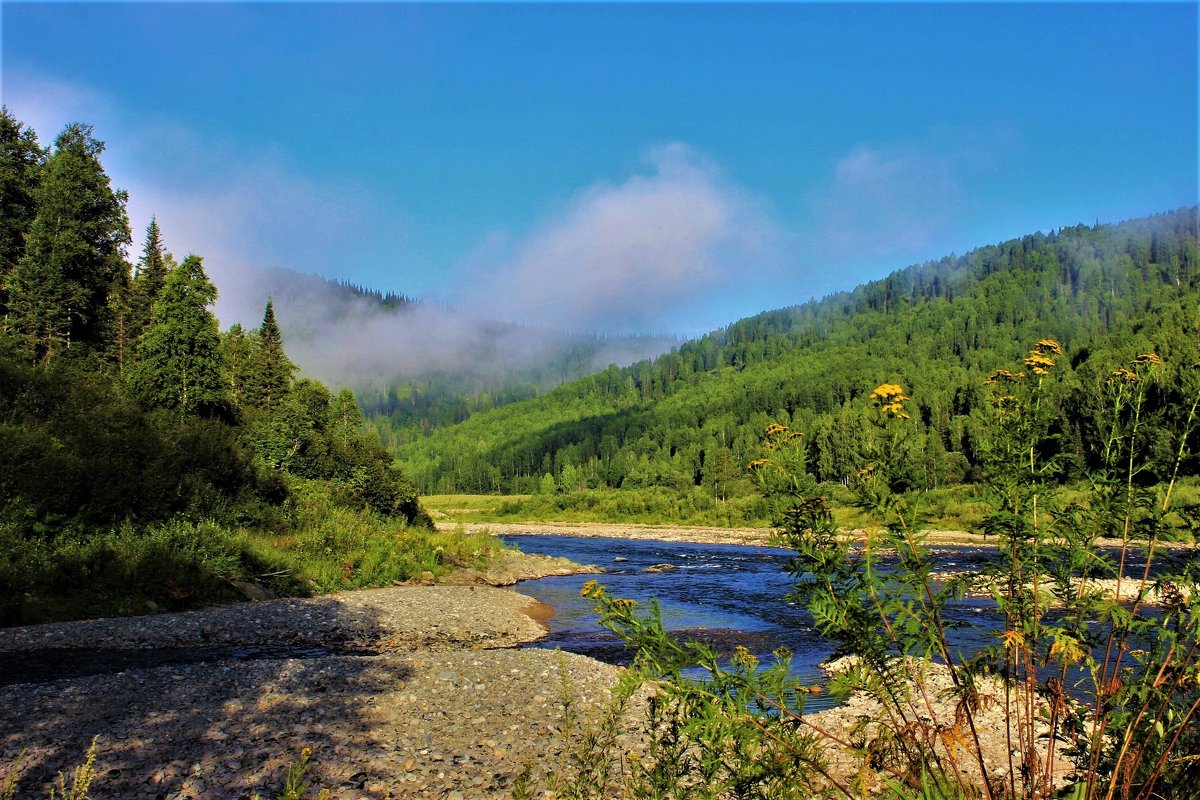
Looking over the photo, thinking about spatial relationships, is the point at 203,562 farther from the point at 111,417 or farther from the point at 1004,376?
the point at 1004,376

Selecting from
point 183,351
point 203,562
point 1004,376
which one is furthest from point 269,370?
point 1004,376

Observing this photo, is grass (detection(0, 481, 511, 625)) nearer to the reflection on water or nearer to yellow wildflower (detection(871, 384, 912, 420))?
the reflection on water

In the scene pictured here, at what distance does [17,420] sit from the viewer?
24.8 metres

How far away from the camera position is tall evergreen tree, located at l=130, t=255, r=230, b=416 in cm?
3550

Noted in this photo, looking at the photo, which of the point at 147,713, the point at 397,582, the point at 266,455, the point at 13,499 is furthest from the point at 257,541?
the point at 147,713

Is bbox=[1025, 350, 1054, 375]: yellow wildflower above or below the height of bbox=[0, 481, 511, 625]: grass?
above

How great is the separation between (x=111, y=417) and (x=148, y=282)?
2896 centimetres

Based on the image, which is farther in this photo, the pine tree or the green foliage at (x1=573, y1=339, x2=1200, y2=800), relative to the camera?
the pine tree

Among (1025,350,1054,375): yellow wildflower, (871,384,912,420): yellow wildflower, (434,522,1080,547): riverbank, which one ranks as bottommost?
(434,522,1080,547): riverbank

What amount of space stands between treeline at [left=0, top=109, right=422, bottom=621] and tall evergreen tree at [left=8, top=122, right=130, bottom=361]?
0.10 m

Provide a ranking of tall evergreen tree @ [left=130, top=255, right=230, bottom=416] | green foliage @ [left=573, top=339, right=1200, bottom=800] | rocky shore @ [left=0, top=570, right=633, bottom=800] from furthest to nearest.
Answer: tall evergreen tree @ [left=130, top=255, right=230, bottom=416] → rocky shore @ [left=0, top=570, right=633, bottom=800] → green foliage @ [left=573, top=339, right=1200, bottom=800]

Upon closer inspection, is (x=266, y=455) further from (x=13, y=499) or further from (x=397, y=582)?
(x=13, y=499)

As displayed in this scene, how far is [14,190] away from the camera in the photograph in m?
41.3

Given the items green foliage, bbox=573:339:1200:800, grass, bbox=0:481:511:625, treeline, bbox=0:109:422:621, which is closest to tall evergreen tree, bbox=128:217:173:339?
treeline, bbox=0:109:422:621
